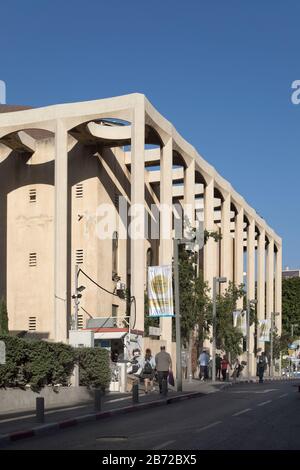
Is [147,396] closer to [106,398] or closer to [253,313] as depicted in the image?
[106,398]

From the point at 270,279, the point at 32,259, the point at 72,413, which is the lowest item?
the point at 72,413

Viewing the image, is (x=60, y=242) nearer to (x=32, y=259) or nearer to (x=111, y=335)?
(x=32, y=259)

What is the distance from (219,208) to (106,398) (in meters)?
48.4

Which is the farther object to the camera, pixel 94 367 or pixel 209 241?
pixel 209 241

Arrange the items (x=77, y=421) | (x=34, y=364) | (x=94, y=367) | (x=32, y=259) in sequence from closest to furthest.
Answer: (x=77, y=421) < (x=34, y=364) < (x=94, y=367) < (x=32, y=259)

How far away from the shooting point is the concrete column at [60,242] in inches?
1905

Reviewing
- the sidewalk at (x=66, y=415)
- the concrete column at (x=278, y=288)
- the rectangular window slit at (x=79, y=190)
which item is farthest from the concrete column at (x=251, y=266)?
the sidewalk at (x=66, y=415)

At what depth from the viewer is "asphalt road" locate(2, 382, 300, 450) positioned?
44.4 feet

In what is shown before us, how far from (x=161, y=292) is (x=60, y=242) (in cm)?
1241

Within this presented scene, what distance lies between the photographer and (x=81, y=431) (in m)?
17.2

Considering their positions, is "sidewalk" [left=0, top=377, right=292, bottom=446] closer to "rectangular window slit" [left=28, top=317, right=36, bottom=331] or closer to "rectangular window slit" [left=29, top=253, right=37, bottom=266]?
"rectangular window slit" [left=28, top=317, right=36, bottom=331]

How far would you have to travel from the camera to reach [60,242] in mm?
48750

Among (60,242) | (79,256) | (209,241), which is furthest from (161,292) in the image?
(209,241)
